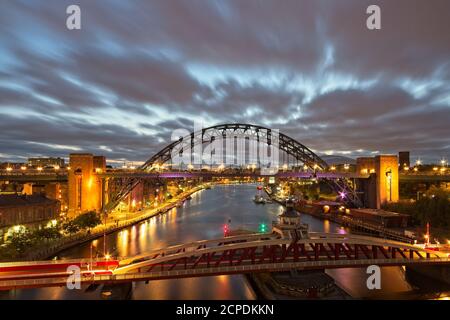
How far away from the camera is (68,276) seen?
1398cm

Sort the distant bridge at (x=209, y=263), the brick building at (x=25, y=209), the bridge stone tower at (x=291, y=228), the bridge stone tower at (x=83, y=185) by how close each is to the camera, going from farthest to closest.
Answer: the bridge stone tower at (x=83, y=185)
the brick building at (x=25, y=209)
the bridge stone tower at (x=291, y=228)
the distant bridge at (x=209, y=263)

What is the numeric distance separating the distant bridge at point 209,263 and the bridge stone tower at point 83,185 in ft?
84.3

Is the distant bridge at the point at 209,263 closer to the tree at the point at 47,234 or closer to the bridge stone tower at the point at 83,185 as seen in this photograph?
the tree at the point at 47,234

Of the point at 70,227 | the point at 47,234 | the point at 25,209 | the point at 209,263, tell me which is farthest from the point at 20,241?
the point at 209,263

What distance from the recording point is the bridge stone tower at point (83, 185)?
128ft

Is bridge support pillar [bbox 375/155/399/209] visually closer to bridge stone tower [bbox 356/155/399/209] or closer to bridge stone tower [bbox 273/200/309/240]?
bridge stone tower [bbox 356/155/399/209]

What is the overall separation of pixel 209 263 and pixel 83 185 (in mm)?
28842

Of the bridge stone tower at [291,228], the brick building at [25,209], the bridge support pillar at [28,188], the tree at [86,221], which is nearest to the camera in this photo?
the bridge stone tower at [291,228]

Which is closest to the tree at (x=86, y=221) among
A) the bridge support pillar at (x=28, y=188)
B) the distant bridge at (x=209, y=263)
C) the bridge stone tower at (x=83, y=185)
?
the bridge stone tower at (x=83, y=185)

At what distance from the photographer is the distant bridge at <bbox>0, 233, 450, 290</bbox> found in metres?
13.8

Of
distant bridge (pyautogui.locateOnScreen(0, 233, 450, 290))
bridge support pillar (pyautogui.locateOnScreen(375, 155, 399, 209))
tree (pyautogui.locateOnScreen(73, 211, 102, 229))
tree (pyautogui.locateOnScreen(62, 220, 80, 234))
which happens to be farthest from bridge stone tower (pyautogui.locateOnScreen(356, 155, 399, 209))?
tree (pyautogui.locateOnScreen(62, 220, 80, 234))

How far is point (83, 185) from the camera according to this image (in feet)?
130
